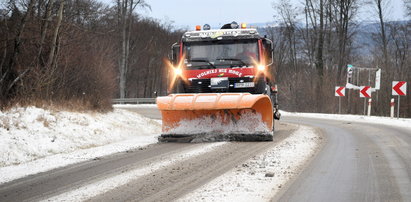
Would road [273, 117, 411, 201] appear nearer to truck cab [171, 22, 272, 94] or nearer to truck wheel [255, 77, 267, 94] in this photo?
truck wheel [255, 77, 267, 94]

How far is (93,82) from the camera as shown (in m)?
14.9

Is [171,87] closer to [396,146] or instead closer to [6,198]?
[396,146]

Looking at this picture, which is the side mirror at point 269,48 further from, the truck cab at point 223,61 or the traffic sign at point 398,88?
the traffic sign at point 398,88

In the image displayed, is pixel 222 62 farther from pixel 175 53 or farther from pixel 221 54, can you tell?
pixel 175 53

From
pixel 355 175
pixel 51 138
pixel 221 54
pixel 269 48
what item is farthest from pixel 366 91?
pixel 355 175

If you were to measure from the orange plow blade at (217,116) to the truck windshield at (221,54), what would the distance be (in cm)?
106

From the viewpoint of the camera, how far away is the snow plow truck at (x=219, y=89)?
9969 mm

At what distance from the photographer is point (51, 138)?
9.33 m

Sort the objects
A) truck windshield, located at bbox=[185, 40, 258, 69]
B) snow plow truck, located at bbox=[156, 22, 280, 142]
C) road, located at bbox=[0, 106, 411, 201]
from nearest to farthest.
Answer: road, located at bbox=[0, 106, 411, 201] < snow plow truck, located at bbox=[156, 22, 280, 142] < truck windshield, located at bbox=[185, 40, 258, 69]

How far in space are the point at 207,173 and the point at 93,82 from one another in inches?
373

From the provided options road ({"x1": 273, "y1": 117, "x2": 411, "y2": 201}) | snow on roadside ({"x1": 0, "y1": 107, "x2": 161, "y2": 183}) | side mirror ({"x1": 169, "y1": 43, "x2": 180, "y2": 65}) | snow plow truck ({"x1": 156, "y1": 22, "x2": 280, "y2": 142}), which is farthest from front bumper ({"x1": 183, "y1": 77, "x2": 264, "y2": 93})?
road ({"x1": 273, "y1": 117, "x2": 411, "y2": 201})

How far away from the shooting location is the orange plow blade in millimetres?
9758

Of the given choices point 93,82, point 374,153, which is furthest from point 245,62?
point 93,82

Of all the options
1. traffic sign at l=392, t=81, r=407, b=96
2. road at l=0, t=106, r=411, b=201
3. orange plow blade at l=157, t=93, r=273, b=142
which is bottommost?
road at l=0, t=106, r=411, b=201
